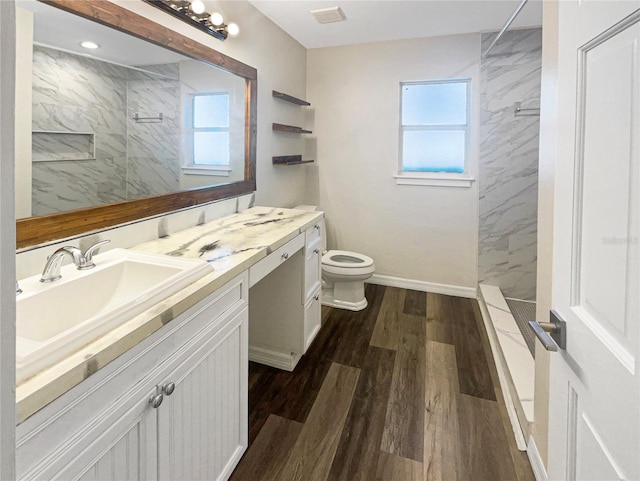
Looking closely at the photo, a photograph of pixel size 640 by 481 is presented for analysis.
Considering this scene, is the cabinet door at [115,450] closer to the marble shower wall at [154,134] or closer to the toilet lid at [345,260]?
the marble shower wall at [154,134]

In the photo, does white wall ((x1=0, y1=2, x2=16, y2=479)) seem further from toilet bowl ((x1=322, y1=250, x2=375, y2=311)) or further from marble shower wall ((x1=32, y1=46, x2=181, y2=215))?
toilet bowl ((x1=322, y1=250, x2=375, y2=311))

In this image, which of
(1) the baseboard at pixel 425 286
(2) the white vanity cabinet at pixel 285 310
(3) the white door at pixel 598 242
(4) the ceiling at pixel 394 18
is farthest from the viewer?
(1) the baseboard at pixel 425 286

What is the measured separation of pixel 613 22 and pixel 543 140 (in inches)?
38.7

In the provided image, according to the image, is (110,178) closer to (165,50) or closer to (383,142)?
(165,50)

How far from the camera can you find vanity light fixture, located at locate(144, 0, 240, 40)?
179 centimetres

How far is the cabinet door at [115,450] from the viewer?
0.73 m

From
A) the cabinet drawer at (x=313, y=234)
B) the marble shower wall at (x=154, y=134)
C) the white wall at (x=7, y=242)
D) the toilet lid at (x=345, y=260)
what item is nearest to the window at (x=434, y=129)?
the toilet lid at (x=345, y=260)

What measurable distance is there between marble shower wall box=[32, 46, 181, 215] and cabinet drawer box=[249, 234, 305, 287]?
0.67m

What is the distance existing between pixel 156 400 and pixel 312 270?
1.49 metres

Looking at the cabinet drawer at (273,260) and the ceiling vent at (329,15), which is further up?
the ceiling vent at (329,15)

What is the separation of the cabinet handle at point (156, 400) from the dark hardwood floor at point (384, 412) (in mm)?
732

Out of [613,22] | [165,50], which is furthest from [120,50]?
[613,22]

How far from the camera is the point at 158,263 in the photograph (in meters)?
1.39

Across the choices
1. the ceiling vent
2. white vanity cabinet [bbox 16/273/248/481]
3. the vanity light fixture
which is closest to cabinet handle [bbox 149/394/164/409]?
white vanity cabinet [bbox 16/273/248/481]
